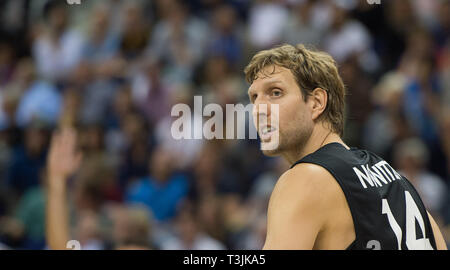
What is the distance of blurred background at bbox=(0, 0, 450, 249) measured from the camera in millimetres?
6105

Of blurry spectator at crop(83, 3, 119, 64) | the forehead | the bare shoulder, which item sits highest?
blurry spectator at crop(83, 3, 119, 64)

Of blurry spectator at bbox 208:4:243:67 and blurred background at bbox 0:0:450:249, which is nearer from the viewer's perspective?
blurred background at bbox 0:0:450:249

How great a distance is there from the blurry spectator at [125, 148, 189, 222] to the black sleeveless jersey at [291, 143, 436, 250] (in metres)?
3.84

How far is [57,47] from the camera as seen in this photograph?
799cm

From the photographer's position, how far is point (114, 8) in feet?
27.0

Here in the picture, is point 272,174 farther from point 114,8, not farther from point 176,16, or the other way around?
point 114,8

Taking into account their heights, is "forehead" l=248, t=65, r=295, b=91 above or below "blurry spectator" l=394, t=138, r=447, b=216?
above

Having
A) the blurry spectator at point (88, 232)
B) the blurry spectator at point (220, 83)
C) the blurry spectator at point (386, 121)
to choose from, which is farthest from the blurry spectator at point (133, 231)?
the blurry spectator at point (386, 121)

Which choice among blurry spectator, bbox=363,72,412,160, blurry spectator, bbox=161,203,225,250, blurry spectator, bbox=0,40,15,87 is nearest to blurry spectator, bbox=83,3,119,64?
blurry spectator, bbox=0,40,15,87

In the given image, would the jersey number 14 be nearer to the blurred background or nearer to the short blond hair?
the short blond hair

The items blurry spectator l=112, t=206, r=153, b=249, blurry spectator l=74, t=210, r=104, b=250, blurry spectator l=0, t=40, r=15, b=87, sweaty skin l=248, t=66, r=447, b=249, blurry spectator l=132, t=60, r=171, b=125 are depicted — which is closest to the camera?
sweaty skin l=248, t=66, r=447, b=249

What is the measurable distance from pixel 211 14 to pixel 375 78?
2199 millimetres

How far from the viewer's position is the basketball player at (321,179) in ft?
7.78
